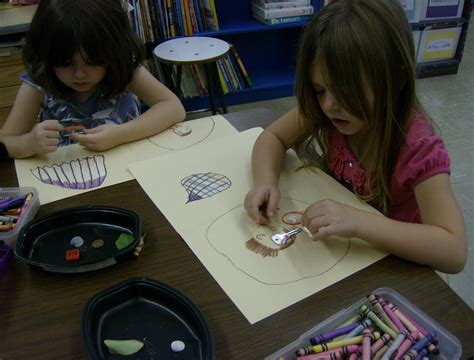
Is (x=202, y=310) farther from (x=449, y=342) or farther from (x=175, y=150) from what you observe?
(x=175, y=150)

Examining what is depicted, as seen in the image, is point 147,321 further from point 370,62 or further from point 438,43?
point 438,43

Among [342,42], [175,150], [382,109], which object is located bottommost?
[175,150]

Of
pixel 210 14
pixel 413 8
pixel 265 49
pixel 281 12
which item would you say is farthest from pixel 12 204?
pixel 413 8

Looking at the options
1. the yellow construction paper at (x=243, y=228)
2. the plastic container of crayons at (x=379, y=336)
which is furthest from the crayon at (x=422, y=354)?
the yellow construction paper at (x=243, y=228)

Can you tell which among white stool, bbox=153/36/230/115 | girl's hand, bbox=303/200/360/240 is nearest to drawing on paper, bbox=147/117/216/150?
girl's hand, bbox=303/200/360/240

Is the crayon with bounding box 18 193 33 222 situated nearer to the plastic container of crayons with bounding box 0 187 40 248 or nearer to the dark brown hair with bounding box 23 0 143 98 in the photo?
the plastic container of crayons with bounding box 0 187 40 248

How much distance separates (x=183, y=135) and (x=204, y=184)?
22cm

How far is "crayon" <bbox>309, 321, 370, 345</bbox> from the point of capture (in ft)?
1.44

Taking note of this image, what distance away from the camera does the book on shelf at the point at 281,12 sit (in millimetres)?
2328

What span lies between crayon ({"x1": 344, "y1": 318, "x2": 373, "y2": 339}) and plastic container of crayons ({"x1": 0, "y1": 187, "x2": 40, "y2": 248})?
0.46 m

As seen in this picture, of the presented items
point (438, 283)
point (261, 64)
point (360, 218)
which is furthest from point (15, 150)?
point (261, 64)

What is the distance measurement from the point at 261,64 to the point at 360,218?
2.28m

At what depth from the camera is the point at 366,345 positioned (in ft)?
1.38

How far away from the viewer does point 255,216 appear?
0.64 metres
